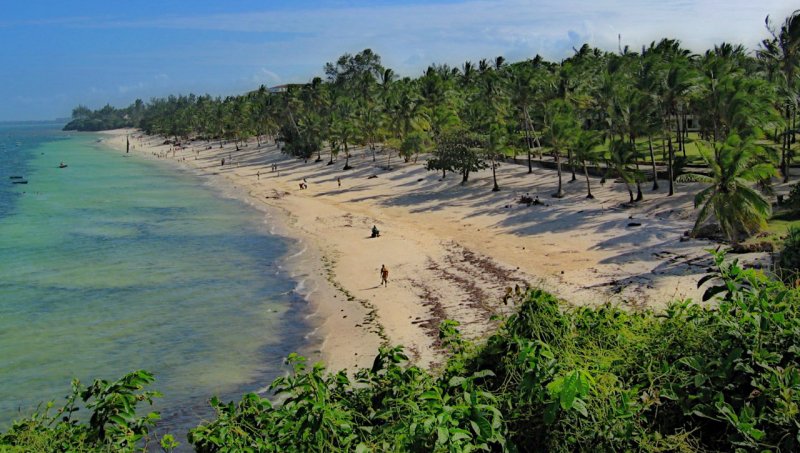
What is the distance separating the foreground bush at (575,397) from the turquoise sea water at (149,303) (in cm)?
1272

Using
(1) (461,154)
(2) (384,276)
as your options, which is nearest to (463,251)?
(2) (384,276)

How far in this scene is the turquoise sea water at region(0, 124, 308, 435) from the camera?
73.4 ft

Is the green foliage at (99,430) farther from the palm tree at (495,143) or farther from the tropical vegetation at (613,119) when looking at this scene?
the palm tree at (495,143)

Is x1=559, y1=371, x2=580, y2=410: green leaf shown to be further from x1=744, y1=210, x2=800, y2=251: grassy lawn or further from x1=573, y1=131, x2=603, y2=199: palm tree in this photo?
x1=573, y1=131, x2=603, y2=199: palm tree

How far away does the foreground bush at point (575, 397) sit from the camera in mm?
6285

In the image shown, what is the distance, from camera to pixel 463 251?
36094 mm

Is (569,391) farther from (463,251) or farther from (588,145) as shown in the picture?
(588,145)

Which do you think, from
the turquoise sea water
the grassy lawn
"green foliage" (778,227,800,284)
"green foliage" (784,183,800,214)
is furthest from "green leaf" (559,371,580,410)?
"green foliage" (784,183,800,214)

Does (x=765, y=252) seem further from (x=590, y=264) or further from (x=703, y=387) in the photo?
(x=703, y=387)

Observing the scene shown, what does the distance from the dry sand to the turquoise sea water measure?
246 centimetres

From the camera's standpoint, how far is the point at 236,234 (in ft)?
155

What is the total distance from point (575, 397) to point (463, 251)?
29768 mm

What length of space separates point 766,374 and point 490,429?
8.75 feet

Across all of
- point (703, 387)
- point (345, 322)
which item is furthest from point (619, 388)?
point (345, 322)
